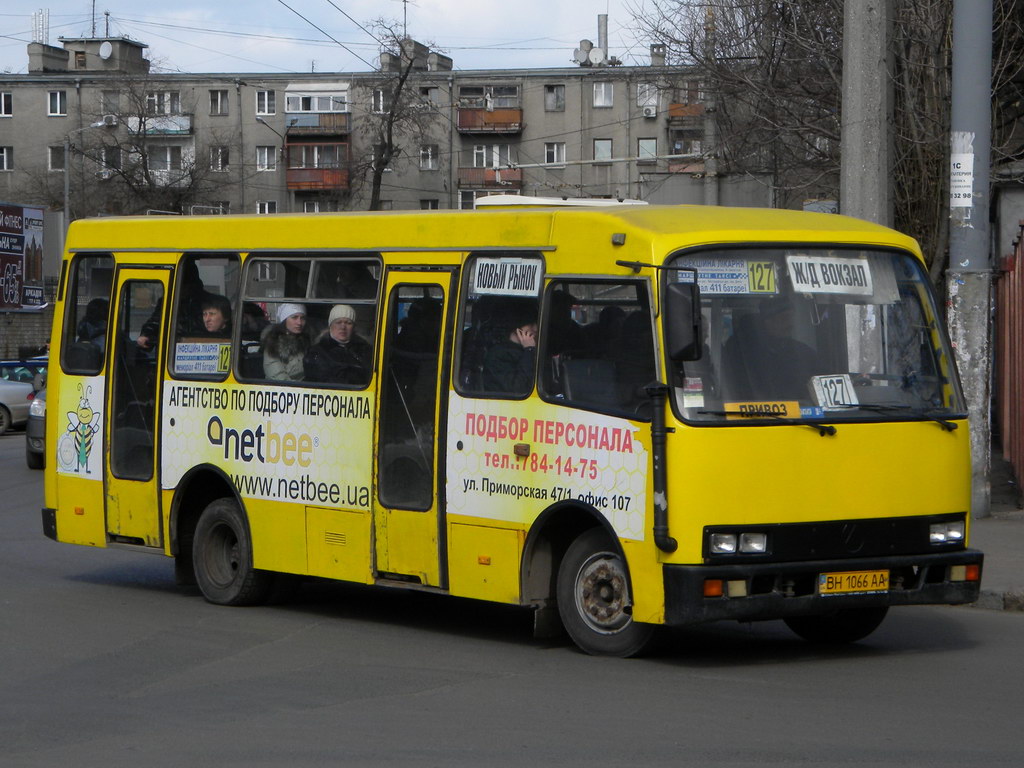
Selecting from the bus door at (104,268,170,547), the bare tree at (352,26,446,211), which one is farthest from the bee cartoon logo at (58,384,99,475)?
the bare tree at (352,26,446,211)

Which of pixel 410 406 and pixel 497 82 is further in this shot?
pixel 497 82

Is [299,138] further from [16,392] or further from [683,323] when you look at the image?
[683,323]

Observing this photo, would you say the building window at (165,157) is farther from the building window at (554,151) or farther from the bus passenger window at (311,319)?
the bus passenger window at (311,319)

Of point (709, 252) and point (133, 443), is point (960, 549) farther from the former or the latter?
point (133, 443)

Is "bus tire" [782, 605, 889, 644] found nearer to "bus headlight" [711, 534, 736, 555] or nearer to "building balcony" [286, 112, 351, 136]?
"bus headlight" [711, 534, 736, 555]

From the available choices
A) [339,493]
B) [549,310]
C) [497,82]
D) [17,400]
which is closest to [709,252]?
[549,310]

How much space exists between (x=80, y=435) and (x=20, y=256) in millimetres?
50062

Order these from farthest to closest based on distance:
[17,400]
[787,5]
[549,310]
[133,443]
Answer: [17,400] < [787,5] < [133,443] < [549,310]

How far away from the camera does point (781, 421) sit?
315 inches

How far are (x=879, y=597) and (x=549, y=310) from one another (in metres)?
2.26

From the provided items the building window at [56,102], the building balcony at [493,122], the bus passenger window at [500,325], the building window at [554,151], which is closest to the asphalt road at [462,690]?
the bus passenger window at [500,325]

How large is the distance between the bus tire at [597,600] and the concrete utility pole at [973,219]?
6.35m

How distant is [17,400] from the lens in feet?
105

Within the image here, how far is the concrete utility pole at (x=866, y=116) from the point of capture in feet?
43.0
